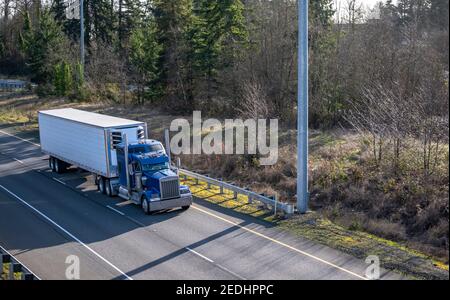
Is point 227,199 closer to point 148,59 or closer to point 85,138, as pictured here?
point 85,138

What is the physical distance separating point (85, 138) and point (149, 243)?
9558 mm

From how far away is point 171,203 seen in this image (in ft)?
74.0

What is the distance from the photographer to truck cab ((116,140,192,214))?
22.5 metres

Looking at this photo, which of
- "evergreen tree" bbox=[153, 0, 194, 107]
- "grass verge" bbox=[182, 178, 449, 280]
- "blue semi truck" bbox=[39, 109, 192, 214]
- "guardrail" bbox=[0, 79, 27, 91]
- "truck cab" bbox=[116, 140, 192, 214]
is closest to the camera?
"grass verge" bbox=[182, 178, 449, 280]

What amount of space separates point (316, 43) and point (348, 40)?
2.22 meters

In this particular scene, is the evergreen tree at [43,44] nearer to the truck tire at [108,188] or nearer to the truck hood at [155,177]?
the truck tire at [108,188]

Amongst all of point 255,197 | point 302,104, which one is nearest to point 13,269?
point 255,197

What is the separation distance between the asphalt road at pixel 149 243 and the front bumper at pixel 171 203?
14.3 inches

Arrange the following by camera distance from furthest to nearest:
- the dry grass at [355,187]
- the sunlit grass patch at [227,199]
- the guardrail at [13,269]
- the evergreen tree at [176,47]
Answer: the evergreen tree at [176,47]
the sunlit grass patch at [227,199]
the dry grass at [355,187]
the guardrail at [13,269]

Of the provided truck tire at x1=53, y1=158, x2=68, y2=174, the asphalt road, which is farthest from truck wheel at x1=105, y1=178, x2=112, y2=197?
truck tire at x1=53, y1=158, x2=68, y2=174

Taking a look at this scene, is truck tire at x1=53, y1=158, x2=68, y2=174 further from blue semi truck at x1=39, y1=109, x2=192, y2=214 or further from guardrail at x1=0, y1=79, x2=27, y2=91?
guardrail at x1=0, y1=79, x2=27, y2=91

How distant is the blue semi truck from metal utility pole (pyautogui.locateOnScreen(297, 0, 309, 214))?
467cm

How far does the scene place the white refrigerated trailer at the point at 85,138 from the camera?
25.3m

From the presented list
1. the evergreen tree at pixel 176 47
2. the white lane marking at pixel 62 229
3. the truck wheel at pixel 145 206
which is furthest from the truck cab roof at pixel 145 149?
the evergreen tree at pixel 176 47
